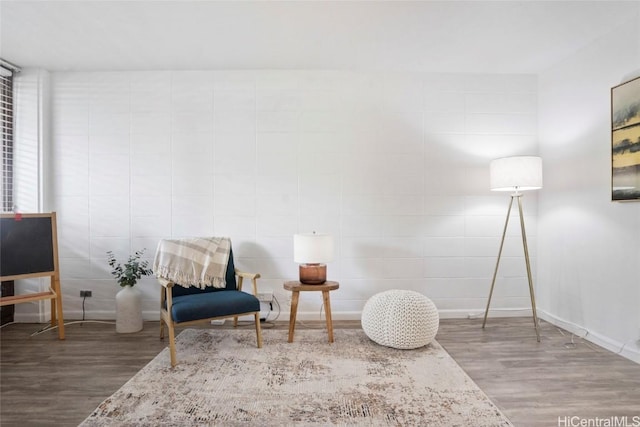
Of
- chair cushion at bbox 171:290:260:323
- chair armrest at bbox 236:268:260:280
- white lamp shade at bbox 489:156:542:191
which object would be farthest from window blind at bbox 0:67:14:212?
white lamp shade at bbox 489:156:542:191

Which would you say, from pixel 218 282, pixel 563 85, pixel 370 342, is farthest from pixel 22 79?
pixel 563 85

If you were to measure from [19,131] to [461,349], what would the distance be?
4.68 m

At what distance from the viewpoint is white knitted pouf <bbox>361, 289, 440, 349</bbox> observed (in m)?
2.90

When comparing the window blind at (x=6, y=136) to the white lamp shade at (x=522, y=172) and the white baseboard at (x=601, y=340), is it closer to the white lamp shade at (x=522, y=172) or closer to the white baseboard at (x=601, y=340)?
the white lamp shade at (x=522, y=172)

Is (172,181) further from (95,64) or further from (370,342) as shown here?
(370,342)

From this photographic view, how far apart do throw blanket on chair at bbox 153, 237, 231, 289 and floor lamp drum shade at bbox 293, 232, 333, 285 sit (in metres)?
0.73

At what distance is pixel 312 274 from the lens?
3203mm

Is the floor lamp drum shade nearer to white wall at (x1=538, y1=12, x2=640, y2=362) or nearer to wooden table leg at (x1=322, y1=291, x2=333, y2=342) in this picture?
wooden table leg at (x1=322, y1=291, x2=333, y2=342)

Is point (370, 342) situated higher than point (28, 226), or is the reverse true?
point (28, 226)

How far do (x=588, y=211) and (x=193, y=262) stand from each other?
139 inches

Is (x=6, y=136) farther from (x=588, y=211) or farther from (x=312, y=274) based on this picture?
(x=588, y=211)

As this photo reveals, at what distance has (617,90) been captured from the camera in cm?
290

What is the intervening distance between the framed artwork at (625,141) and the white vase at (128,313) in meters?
4.26

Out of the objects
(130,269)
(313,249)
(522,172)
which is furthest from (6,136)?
(522,172)
